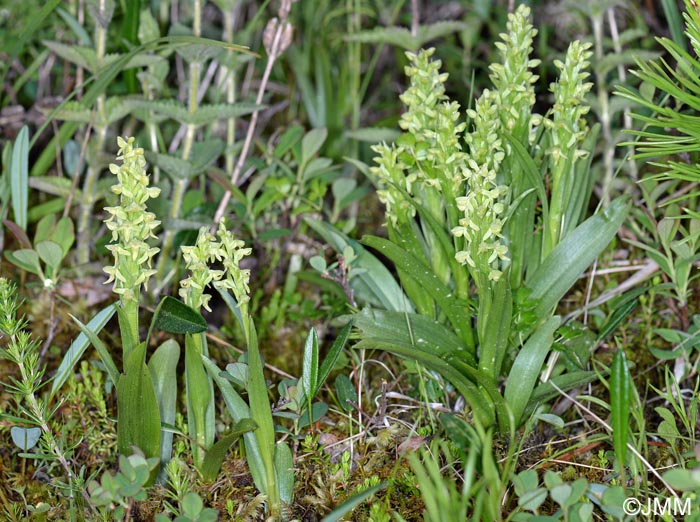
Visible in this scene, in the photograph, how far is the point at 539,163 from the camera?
1766mm

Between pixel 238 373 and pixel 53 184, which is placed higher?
pixel 53 184

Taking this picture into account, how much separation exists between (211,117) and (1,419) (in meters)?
0.94

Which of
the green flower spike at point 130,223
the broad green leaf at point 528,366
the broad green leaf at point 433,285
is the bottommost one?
the broad green leaf at point 528,366

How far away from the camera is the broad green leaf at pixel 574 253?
5.49ft

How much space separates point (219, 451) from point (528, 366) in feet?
2.06

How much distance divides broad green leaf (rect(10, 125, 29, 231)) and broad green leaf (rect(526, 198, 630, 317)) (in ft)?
4.39

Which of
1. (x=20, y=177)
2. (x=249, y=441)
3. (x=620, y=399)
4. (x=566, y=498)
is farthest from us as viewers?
(x=20, y=177)

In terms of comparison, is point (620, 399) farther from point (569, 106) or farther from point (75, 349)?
point (75, 349)

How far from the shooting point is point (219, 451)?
1468mm

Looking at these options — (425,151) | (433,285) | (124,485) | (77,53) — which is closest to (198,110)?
(77,53)

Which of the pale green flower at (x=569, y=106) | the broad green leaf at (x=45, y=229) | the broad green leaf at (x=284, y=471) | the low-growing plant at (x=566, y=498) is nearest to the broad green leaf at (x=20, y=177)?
the broad green leaf at (x=45, y=229)

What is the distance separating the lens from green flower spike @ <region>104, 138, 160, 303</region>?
54.8 inches

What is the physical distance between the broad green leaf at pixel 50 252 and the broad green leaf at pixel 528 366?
3.72 feet

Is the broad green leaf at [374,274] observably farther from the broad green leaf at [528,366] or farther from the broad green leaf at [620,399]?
the broad green leaf at [620,399]
